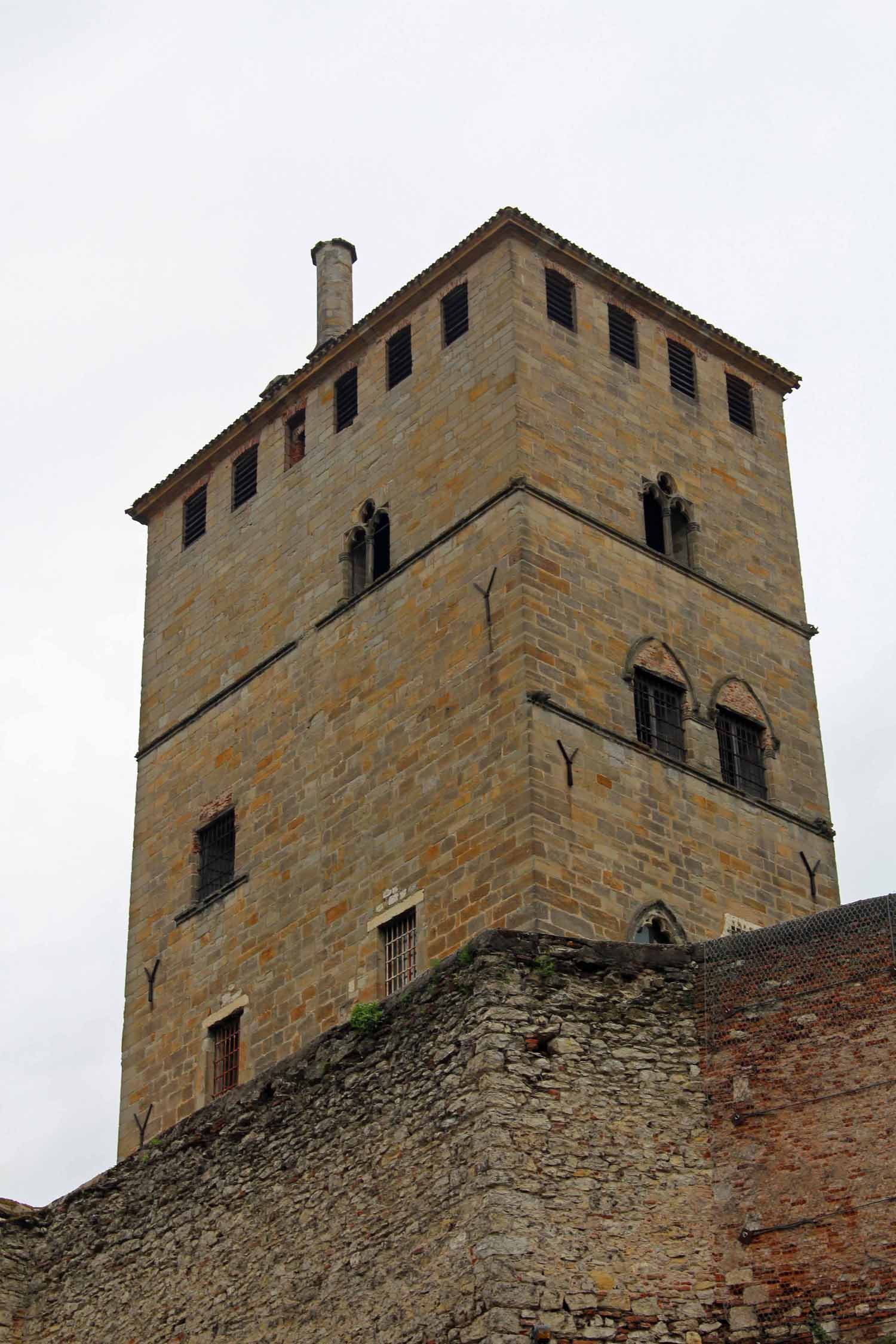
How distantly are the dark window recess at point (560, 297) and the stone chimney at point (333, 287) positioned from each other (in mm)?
4794

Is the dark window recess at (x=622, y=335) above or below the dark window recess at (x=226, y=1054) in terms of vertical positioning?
above

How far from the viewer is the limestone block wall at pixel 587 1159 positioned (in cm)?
2327

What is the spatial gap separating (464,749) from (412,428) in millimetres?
6175

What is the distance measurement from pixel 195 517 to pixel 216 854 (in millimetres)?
6709

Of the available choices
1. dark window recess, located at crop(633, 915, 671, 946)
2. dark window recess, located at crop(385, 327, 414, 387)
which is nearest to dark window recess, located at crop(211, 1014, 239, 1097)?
dark window recess, located at crop(633, 915, 671, 946)

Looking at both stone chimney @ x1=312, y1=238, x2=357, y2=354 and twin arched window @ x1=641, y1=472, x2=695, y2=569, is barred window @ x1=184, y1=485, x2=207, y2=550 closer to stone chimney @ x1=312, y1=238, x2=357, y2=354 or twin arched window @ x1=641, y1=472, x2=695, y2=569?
stone chimney @ x1=312, y1=238, x2=357, y2=354

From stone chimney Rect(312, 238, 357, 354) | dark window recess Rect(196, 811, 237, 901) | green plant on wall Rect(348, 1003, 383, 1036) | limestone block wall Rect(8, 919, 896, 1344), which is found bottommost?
limestone block wall Rect(8, 919, 896, 1344)

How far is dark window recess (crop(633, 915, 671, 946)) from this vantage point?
1266 inches

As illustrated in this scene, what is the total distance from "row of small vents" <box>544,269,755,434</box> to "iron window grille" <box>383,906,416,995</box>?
30.9 ft

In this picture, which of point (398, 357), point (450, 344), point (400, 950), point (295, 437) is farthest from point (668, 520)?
point (400, 950)

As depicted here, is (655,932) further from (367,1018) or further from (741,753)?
(367,1018)

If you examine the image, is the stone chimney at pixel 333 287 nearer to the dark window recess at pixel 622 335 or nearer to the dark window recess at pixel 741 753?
the dark window recess at pixel 622 335

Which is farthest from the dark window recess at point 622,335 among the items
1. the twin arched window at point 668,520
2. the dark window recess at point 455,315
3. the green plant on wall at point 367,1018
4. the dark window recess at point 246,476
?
the green plant on wall at point 367,1018

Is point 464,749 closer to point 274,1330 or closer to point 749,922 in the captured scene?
point 749,922
